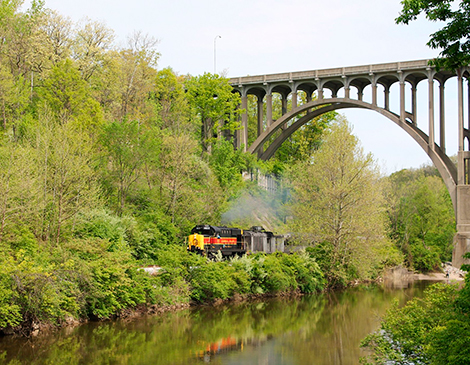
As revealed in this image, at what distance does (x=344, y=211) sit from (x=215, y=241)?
9315mm

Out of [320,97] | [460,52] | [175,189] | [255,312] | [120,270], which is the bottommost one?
[255,312]

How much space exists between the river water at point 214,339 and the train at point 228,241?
178 inches

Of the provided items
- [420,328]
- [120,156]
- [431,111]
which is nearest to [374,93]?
[431,111]

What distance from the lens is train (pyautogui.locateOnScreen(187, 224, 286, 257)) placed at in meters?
32.5

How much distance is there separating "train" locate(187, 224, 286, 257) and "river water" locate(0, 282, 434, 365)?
14.8ft

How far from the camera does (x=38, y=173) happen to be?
2603 cm

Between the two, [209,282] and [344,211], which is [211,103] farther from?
[209,282]

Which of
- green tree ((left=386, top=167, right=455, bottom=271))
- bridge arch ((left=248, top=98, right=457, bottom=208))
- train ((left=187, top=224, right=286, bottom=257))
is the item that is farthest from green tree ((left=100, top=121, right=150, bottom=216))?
green tree ((left=386, top=167, right=455, bottom=271))

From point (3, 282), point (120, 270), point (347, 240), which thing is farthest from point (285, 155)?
point (3, 282)

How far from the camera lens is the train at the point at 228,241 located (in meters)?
32.5

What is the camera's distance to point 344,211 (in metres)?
37.1

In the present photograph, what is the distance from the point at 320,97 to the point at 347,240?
16959 millimetres

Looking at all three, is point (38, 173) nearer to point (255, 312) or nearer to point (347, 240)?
point (255, 312)

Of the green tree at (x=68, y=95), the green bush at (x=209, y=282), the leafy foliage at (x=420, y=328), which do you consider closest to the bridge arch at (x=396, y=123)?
the green tree at (x=68, y=95)
